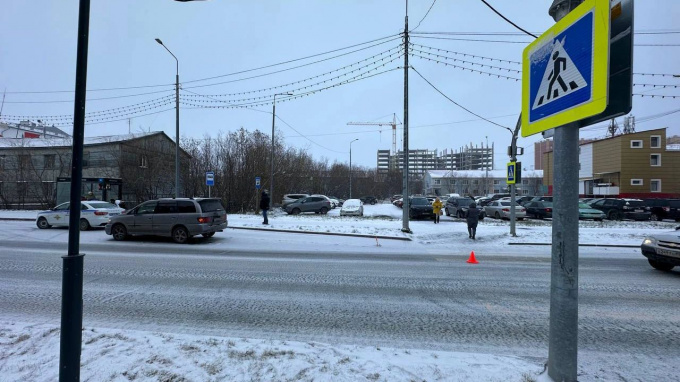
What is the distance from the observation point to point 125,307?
575 cm

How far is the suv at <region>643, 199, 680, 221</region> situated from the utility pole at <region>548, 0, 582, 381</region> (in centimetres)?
3149

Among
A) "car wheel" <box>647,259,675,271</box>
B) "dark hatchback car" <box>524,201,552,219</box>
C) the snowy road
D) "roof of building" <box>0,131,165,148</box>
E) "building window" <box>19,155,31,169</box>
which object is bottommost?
the snowy road

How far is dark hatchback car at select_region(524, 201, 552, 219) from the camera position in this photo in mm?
26931

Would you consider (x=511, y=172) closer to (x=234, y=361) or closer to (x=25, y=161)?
(x=234, y=361)

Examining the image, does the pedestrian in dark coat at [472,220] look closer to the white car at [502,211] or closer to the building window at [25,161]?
the white car at [502,211]

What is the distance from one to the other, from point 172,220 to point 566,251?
13884mm

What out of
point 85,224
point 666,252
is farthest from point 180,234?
point 666,252

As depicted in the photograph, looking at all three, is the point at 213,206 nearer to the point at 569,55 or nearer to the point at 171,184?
the point at 569,55

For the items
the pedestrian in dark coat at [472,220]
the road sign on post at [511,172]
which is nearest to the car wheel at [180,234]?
the pedestrian in dark coat at [472,220]

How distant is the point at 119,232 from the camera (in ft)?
47.3

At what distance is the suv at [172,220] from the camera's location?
13.6 metres

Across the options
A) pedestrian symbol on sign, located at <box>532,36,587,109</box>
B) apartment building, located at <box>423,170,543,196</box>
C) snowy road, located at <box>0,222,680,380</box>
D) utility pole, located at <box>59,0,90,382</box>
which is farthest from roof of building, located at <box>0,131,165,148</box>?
apartment building, located at <box>423,170,543,196</box>

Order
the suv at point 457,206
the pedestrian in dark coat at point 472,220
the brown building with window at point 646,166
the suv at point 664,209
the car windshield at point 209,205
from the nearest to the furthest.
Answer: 1. the car windshield at point 209,205
2. the pedestrian in dark coat at point 472,220
3. the suv at point 664,209
4. the suv at point 457,206
5. the brown building with window at point 646,166

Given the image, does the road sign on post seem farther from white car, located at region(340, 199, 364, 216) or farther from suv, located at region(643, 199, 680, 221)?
suv, located at region(643, 199, 680, 221)
